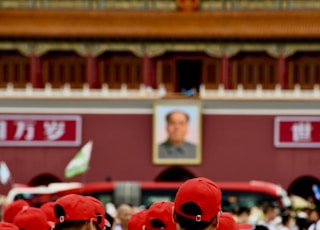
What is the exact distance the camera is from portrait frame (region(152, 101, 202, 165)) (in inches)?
1364

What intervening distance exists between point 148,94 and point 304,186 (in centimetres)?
554

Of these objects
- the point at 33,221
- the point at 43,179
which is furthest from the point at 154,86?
the point at 33,221

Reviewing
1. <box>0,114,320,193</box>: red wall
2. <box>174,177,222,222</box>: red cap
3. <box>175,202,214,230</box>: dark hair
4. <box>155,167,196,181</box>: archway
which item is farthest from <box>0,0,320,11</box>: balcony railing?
<box>175,202,214,230</box>: dark hair

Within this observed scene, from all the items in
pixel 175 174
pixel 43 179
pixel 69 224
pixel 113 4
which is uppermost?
pixel 113 4

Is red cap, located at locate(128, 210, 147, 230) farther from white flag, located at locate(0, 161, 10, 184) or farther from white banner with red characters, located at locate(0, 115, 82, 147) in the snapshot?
white banner with red characters, located at locate(0, 115, 82, 147)

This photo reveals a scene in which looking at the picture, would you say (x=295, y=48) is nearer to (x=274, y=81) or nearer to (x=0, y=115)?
(x=274, y=81)

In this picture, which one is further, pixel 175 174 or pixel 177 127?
pixel 175 174

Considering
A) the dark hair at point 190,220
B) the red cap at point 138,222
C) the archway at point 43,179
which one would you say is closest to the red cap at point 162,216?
the red cap at point 138,222

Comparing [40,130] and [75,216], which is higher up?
[75,216]

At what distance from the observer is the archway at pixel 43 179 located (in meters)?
34.6

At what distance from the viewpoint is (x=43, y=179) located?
115 ft

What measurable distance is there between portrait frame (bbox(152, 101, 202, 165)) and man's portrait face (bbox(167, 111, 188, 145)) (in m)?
0.11

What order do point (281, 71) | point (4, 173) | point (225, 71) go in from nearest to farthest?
point (4, 173), point (281, 71), point (225, 71)

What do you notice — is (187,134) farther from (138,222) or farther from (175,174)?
(138,222)
